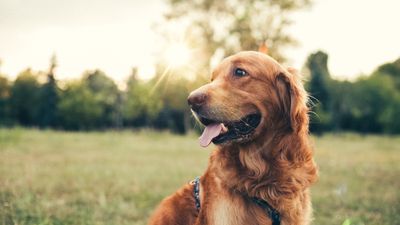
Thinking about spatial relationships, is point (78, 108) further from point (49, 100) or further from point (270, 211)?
point (270, 211)

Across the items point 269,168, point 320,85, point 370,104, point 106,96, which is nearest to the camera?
point 269,168

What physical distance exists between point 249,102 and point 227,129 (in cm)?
27

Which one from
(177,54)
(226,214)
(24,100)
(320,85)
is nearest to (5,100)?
(24,100)

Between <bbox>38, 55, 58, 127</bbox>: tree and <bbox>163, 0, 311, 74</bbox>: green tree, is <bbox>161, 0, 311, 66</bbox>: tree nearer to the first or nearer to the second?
<bbox>163, 0, 311, 74</bbox>: green tree

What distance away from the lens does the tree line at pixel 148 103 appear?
48.8 meters

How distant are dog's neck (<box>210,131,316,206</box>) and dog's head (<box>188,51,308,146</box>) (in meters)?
0.10

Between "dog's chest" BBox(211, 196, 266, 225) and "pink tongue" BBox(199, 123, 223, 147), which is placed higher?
"pink tongue" BBox(199, 123, 223, 147)

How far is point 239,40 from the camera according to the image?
26.0 meters

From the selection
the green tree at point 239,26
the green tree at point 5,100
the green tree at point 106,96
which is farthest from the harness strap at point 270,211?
the green tree at point 106,96

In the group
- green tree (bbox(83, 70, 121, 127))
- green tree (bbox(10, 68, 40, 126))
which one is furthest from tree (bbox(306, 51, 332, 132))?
green tree (bbox(10, 68, 40, 126))

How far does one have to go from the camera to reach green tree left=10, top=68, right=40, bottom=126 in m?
52.6

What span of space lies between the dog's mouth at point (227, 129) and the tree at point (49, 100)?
50510 millimetres

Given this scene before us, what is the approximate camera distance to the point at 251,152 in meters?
3.15

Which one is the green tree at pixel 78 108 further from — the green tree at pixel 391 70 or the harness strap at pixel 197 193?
the harness strap at pixel 197 193
